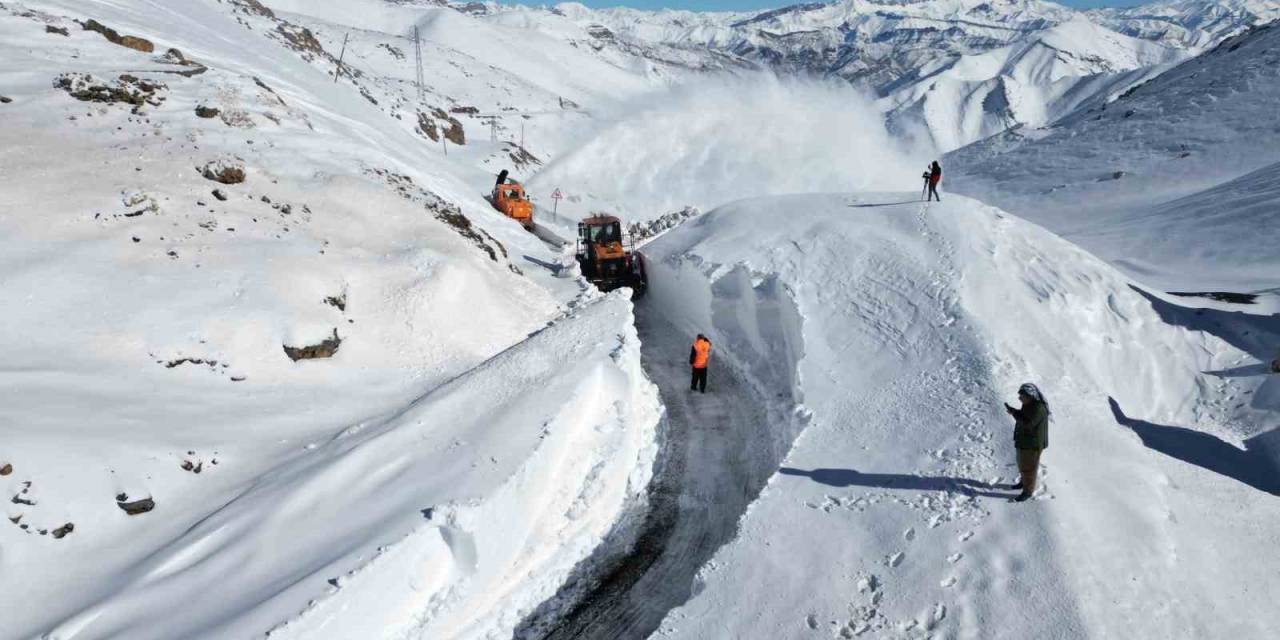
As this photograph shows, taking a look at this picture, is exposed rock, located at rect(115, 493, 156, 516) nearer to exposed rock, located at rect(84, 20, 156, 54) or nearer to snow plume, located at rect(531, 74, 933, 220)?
exposed rock, located at rect(84, 20, 156, 54)

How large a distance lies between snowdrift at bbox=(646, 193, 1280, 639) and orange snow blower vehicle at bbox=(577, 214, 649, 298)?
2.56 m

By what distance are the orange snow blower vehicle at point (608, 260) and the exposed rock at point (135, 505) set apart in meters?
12.2

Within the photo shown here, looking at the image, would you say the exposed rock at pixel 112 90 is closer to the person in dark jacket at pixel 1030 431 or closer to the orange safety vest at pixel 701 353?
the orange safety vest at pixel 701 353

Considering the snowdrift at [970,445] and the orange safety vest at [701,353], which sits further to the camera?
the orange safety vest at [701,353]

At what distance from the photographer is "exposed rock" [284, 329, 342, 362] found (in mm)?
10844

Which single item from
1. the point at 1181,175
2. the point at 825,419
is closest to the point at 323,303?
the point at 825,419

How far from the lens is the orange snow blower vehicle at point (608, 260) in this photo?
18609mm

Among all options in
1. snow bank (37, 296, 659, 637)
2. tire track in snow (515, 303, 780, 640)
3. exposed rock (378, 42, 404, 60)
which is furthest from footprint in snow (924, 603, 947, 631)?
exposed rock (378, 42, 404, 60)

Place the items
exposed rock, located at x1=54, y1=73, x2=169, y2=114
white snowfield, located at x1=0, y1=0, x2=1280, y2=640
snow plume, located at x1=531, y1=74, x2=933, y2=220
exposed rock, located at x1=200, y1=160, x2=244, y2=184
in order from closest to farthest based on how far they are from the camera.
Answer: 1. white snowfield, located at x1=0, y1=0, x2=1280, y2=640
2. exposed rock, located at x1=200, y1=160, x2=244, y2=184
3. exposed rock, located at x1=54, y1=73, x2=169, y2=114
4. snow plume, located at x1=531, y1=74, x2=933, y2=220

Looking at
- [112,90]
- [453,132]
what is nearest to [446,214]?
[112,90]

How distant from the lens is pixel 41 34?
63.2ft

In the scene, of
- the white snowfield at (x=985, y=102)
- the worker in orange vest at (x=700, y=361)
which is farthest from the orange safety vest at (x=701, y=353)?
the white snowfield at (x=985, y=102)

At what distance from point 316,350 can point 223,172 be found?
5.59 meters

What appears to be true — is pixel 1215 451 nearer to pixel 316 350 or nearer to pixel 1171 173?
pixel 316 350
